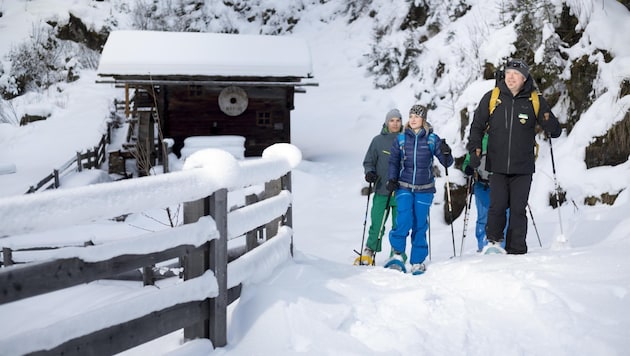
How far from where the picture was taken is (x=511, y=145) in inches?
202

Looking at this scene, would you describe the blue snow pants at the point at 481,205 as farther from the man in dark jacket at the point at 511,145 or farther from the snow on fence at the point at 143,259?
the snow on fence at the point at 143,259

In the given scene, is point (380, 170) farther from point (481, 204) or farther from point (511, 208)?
point (511, 208)

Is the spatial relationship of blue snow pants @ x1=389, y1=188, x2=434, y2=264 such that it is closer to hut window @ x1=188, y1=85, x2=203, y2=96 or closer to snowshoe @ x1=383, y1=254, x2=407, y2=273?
snowshoe @ x1=383, y1=254, x2=407, y2=273

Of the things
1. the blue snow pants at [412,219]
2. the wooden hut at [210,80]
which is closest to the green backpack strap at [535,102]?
the blue snow pants at [412,219]

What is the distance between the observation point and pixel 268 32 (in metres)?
33.8

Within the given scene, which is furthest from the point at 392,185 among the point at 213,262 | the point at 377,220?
the point at 213,262

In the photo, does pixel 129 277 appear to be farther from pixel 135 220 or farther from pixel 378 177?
pixel 135 220

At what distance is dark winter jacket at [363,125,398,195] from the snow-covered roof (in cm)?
1235

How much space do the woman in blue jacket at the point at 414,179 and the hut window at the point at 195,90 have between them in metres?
14.2

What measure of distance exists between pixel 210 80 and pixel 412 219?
13.9 meters

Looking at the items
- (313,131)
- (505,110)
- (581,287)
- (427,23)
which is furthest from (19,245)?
(427,23)

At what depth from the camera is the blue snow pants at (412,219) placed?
5.97m

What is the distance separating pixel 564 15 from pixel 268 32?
25.4m

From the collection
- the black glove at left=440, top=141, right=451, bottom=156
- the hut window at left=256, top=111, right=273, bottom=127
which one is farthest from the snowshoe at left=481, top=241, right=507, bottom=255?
the hut window at left=256, top=111, right=273, bottom=127
